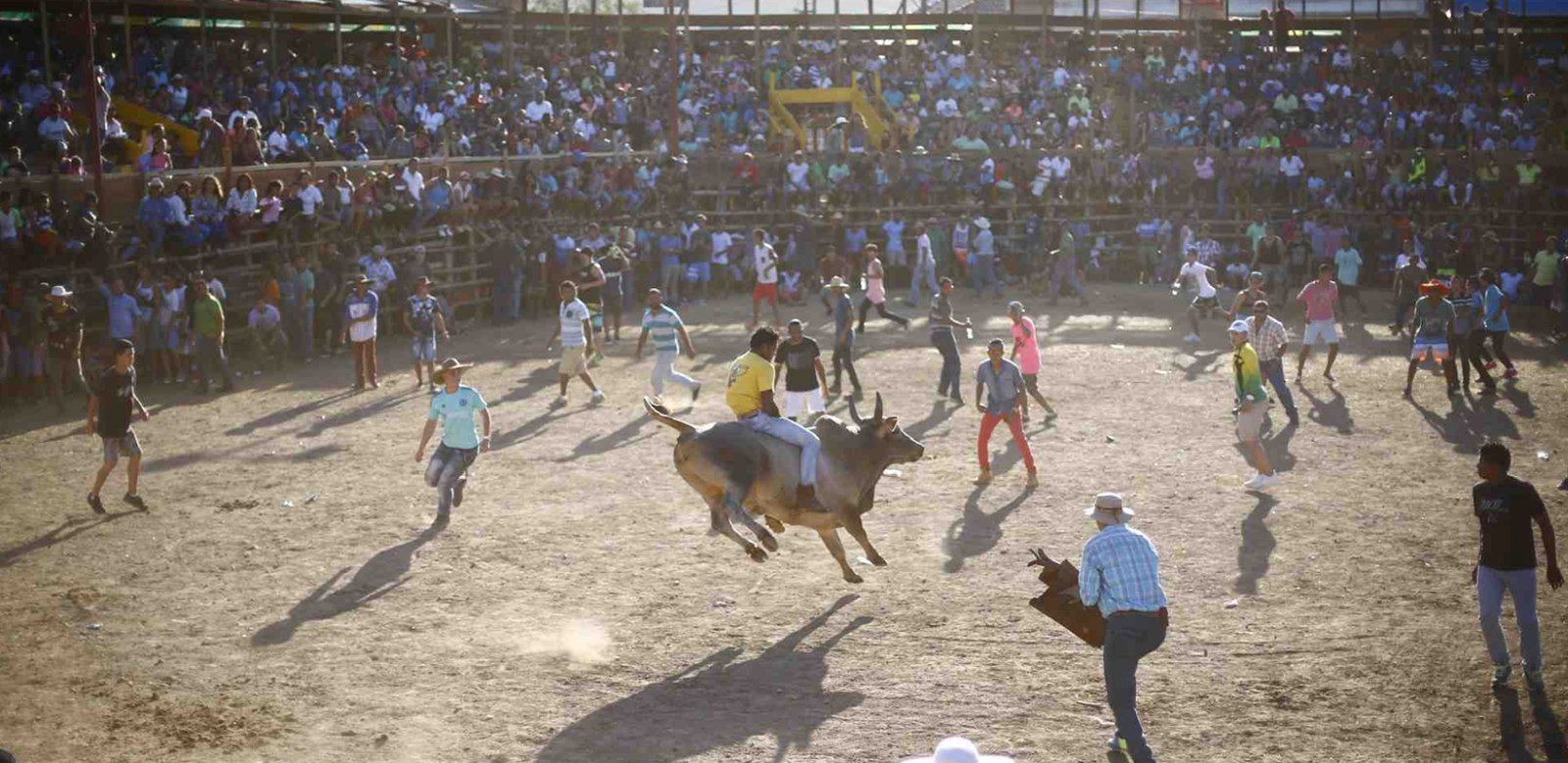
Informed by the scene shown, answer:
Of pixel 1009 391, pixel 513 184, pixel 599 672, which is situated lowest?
pixel 599 672

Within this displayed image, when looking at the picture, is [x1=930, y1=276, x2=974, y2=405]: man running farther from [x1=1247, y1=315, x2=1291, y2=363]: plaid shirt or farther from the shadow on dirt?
the shadow on dirt

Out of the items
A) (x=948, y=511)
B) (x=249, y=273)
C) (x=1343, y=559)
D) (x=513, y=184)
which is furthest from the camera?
(x=513, y=184)

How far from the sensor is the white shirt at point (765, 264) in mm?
28344

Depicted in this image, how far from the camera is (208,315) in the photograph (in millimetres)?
22781

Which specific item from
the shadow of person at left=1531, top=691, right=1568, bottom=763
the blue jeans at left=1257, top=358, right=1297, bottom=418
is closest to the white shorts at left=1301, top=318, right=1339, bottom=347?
the blue jeans at left=1257, top=358, right=1297, bottom=418

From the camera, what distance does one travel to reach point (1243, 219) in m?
36.6

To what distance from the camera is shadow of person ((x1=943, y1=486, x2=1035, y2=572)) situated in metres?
14.2

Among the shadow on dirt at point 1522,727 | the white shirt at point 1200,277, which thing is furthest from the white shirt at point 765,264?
the shadow on dirt at point 1522,727

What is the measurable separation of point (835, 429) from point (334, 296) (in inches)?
625

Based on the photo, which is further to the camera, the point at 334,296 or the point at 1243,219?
the point at 1243,219

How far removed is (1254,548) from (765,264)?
604 inches

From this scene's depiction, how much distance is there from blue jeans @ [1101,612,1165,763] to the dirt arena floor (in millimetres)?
602

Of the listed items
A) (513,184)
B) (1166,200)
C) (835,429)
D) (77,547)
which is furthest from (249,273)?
(1166,200)

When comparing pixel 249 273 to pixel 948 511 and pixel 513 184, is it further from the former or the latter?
pixel 948 511
